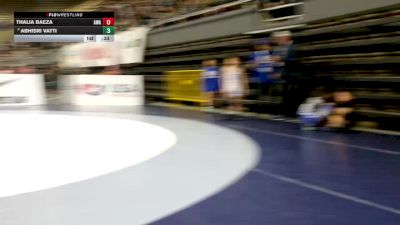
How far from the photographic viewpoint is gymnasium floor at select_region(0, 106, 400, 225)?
10.9 feet

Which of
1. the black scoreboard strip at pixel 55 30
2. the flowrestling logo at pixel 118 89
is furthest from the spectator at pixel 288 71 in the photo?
the black scoreboard strip at pixel 55 30

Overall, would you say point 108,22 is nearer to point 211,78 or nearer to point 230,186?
point 211,78

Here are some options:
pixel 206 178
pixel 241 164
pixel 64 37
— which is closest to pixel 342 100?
pixel 241 164

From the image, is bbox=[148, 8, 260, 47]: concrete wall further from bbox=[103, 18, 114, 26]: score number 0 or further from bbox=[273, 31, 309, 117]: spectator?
bbox=[273, 31, 309, 117]: spectator

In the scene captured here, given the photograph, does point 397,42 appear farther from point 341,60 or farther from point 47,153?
point 47,153

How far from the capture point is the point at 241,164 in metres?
5.32

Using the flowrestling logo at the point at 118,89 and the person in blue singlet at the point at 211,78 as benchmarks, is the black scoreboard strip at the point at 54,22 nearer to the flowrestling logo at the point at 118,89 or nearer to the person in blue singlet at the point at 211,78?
the flowrestling logo at the point at 118,89
